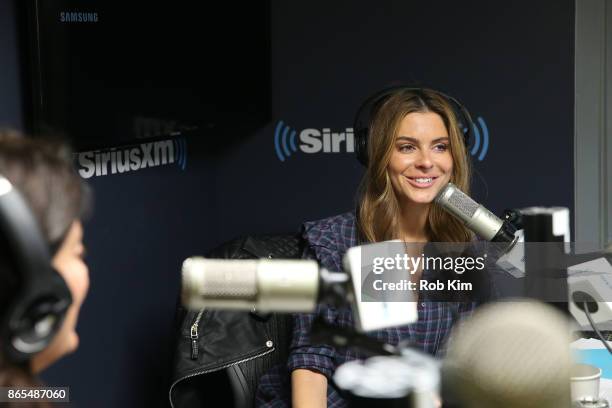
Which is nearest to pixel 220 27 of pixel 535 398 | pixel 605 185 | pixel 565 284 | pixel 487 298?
pixel 487 298

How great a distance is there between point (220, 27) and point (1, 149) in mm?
2346

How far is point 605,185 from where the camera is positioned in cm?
370

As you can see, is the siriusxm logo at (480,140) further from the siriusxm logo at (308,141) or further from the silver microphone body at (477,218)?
the silver microphone body at (477,218)

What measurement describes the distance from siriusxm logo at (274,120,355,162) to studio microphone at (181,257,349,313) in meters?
2.81

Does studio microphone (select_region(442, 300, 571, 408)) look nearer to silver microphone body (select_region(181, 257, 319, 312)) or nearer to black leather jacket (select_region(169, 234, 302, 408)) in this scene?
silver microphone body (select_region(181, 257, 319, 312))

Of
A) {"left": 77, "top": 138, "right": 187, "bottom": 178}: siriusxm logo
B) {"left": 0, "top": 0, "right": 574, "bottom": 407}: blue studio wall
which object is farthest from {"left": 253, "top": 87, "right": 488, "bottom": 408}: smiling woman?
{"left": 0, "top": 0, "right": 574, "bottom": 407}: blue studio wall

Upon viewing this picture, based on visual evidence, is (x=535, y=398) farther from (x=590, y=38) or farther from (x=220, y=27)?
(x=590, y=38)

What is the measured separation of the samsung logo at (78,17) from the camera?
2262 mm

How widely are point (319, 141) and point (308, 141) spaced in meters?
0.04

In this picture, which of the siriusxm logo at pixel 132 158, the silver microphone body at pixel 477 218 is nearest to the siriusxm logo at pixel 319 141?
the siriusxm logo at pixel 132 158

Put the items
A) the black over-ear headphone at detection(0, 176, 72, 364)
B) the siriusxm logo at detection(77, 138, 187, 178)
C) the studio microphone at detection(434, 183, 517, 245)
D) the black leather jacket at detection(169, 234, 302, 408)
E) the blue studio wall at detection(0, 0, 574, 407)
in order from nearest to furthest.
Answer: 1. the black over-ear headphone at detection(0, 176, 72, 364)
2. the studio microphone at detection(434, 183, 517, 245)
3. the black leather jacket at detection(169, 234, 302, 408)
4. the siriusxm logo at detection(77, 138, 187, 178)
5. the blue studio wall at detection(0, 0, 574, 407)

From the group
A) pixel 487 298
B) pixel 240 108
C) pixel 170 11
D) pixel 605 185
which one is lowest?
pixel 487 298

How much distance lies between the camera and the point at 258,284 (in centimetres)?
87

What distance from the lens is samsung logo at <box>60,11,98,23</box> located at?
7.42 feet
